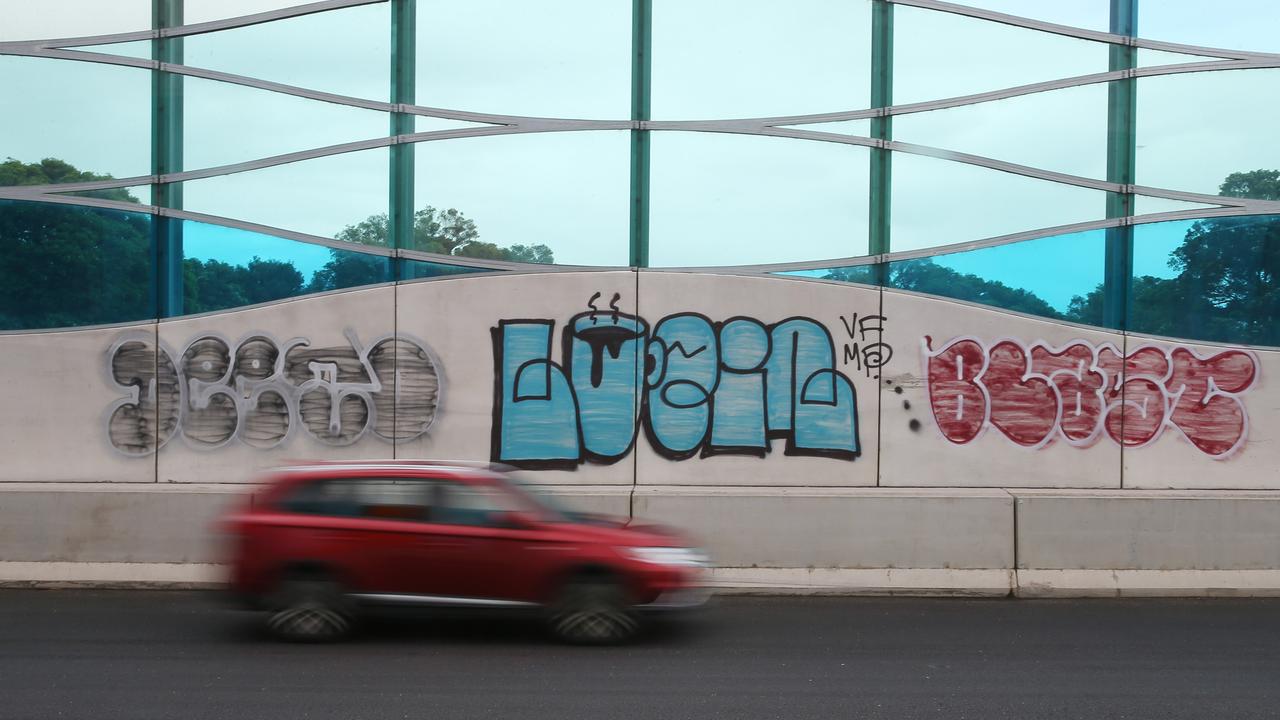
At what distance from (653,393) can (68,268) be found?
734cm

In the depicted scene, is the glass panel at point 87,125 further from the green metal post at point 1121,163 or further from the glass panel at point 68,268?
the green metal post at point 1121,163

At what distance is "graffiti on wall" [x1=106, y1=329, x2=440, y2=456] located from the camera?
43.8 ft

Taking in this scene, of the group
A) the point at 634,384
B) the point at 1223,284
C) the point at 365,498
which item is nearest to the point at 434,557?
the point at 365,498

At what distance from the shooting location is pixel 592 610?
8.89 metres

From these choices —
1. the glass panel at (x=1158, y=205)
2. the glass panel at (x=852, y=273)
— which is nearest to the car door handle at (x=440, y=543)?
the glass panel at (x=852, y=273)

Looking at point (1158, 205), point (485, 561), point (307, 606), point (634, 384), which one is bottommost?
point (307, 606)

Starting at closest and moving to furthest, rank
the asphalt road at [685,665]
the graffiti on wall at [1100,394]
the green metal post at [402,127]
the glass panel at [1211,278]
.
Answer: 1. the asphalt road at [685,665]
2. the graffiti on wall at [1100,394]
3. the glass panel at [1211,278]
4. the green metal post at [402,127]

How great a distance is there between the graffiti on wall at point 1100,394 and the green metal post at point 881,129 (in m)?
1.59

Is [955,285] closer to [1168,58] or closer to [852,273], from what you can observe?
[852,273]

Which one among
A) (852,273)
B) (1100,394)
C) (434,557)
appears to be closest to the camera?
(434,557)

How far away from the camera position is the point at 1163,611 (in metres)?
10.7

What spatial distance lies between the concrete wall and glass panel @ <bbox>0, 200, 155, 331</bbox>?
1.01ft

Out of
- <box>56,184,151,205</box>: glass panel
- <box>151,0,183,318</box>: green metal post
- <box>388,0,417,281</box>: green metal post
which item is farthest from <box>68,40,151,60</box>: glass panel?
<box>388,0,417,281</box>: green metal post

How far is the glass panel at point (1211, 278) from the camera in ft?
43.5
